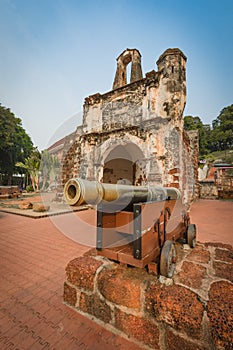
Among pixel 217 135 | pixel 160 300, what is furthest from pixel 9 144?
pixel 217 135

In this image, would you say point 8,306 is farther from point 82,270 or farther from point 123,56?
point 123,56

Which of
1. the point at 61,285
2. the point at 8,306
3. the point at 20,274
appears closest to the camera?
the point at 8,306

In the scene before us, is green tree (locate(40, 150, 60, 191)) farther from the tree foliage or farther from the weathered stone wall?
the tree foliage

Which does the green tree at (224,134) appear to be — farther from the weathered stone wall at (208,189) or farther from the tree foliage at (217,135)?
the weathered stone wall at (208,189)

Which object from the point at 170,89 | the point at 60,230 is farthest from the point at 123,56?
the point at 60,230

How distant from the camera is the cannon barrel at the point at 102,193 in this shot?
1012 mm

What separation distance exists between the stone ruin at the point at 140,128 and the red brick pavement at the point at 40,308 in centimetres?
382

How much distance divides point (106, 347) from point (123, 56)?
10.4m

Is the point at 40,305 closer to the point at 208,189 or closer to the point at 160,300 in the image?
the point at 160,300

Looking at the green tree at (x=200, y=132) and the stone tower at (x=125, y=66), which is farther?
the green tree at (x=200, y=132)

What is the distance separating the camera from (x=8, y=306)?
1.67 metres

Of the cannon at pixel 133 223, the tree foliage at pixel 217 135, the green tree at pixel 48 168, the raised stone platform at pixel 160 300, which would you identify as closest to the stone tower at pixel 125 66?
the cannon at pixel 133 223

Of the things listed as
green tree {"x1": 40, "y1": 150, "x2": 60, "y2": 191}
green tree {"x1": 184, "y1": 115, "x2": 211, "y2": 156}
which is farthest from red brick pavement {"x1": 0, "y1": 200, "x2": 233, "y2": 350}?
green tree {"x1": 184, "y1": 115, "x2": 211, "y2": 156}

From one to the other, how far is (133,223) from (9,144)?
22519 mm
